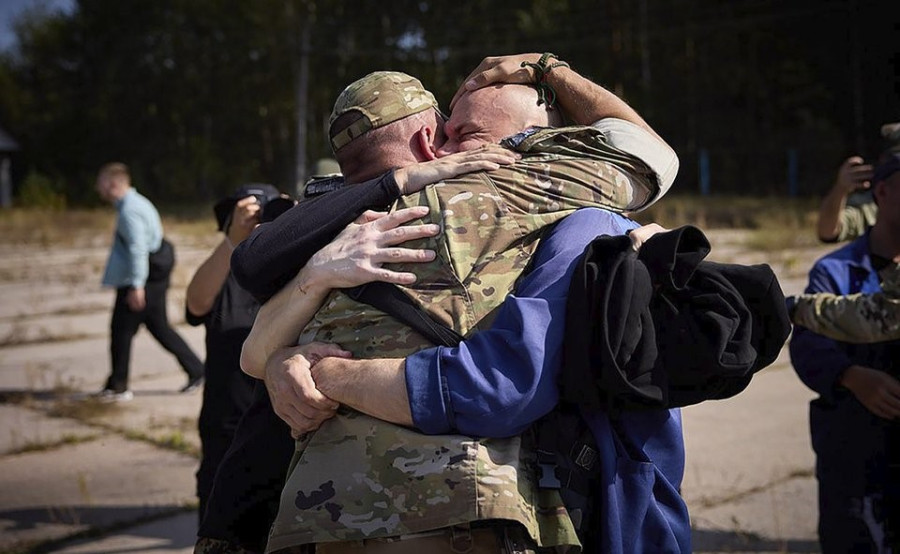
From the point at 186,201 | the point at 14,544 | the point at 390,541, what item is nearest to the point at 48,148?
the point at 186,201

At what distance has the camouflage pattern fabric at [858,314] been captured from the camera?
2.93 meters

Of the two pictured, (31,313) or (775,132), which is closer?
(31,313)

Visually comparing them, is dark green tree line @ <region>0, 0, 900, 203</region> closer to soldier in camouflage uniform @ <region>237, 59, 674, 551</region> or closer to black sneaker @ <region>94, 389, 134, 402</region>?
black sneaker @ <region>94, 389, 134, 402</region>

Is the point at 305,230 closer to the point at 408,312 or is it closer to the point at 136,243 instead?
the point at 408,312

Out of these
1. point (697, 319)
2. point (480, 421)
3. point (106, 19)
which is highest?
point (106, 19)

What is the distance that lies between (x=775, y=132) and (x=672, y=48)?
223 inches

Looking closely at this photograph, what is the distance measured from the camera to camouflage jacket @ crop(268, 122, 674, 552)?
176 cm

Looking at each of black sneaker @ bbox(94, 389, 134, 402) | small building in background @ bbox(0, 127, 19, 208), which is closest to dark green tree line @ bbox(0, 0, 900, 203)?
small building in background @ bbox(0, 127, 19, 208)

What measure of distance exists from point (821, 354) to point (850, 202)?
2.18 m

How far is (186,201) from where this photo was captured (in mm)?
47438

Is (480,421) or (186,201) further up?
(480,421)

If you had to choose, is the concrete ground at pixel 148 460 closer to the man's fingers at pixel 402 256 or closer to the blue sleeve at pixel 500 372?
the blue sleeve at pixel 500 372

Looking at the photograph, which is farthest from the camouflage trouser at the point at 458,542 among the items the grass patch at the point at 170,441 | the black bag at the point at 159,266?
the black bag at the point at 159,266

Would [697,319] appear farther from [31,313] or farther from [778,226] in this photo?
[778,226]
